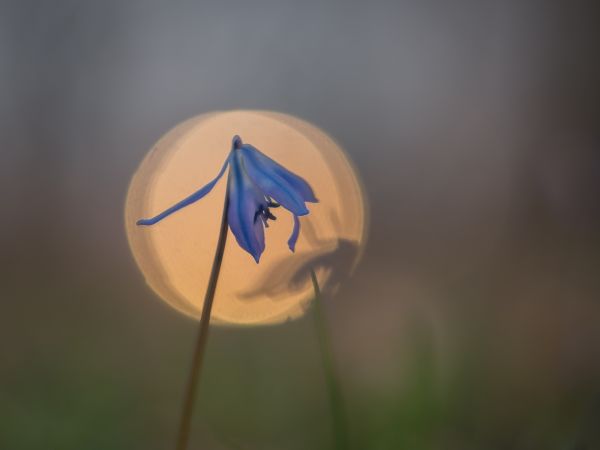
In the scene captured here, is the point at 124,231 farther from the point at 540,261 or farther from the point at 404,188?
the point at 540,261

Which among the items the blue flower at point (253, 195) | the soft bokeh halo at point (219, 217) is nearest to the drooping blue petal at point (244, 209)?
the blue flower at point (253, 195)

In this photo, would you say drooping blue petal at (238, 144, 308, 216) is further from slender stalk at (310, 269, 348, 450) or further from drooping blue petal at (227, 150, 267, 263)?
slender stalk at (310, 269, 348, 450)

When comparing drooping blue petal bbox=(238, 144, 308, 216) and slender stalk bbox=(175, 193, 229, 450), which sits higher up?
drooping blue petal bbox=(238, 144, 308, 216)

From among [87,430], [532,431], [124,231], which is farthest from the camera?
[124,231]

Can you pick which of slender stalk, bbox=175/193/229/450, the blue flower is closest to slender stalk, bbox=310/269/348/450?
the blue flower

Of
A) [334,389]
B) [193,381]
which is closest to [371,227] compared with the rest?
[334,389]

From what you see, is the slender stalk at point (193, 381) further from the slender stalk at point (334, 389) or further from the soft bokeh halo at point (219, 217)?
the soft bokeh halo at point (219, 217)

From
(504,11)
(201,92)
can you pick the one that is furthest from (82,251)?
(504,11)
